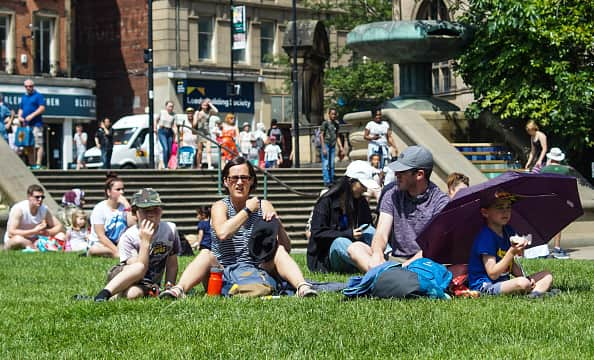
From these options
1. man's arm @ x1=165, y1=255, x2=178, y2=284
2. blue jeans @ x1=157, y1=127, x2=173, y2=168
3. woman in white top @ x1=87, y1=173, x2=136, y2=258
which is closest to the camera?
man's arm @ x1=165, y1=255, x2=178, y2=284

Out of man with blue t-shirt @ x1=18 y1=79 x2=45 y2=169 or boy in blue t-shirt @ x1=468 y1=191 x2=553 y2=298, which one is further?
man with blue t-shirt @ x1=18 y1=79 x2=45 y2=169

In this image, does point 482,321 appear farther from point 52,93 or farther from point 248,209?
point 52,93

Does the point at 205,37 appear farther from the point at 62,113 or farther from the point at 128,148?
the point at 128,148

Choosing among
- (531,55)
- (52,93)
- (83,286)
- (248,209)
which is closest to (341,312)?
(248,209)

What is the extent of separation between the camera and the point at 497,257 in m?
9.25

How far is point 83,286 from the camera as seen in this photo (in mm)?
11484

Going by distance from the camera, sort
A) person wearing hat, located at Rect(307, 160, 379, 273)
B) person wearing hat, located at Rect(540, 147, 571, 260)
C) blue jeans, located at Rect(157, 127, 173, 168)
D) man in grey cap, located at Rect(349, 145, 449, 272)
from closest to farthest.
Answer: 1. man in grey cap, located at Rect(349, 145, 449, 272)
2. person wearing hat, located at Rect(307, 160, 379, 273)
3. person wearing hat, located at Rect(540, 147, 571, 260)
4. blue jeans, located at Rect(157, 127, 173, 168)

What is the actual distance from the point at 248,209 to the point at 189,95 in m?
46.4

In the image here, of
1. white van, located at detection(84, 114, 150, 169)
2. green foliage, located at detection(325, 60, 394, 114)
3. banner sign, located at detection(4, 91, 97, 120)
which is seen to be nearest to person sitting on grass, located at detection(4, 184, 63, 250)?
white van, located at detection(84, 114, 150, 169)

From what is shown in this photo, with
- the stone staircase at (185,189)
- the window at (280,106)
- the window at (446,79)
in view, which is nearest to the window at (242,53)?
the window at (280,106)

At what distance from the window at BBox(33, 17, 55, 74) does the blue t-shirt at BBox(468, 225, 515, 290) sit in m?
44.2

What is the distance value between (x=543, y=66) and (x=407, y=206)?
473 inches

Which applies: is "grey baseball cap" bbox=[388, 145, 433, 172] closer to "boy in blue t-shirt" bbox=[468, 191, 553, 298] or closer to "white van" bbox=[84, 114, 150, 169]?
"boy in blue t-shirt" bbox=[468, 191, 553, 298]

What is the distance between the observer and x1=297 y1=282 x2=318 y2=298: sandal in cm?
959
